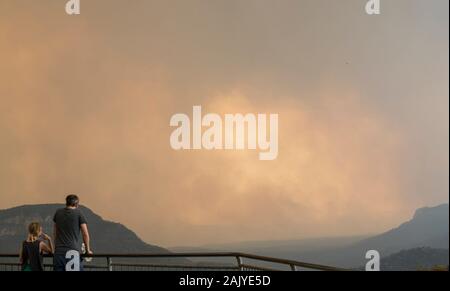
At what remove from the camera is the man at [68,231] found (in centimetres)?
709

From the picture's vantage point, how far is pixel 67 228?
7105 millimetres

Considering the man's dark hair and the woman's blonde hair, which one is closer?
the man's dark hair

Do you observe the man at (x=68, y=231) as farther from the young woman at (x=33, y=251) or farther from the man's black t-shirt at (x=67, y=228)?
the young woman at (x=33, y=251)

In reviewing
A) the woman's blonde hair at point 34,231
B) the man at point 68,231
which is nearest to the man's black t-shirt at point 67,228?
the man at point 68,231

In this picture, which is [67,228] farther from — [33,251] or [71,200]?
[33,251]

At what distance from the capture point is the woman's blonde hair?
24.1 ft

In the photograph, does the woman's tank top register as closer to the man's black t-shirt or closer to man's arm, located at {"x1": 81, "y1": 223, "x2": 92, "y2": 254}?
the man's black t-shirt

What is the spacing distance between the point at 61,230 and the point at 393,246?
625 ft

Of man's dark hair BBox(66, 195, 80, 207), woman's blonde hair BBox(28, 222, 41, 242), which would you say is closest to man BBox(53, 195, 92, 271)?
man's dark hair BBox(66, 195, 80, 207)

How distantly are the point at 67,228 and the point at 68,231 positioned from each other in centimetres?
4

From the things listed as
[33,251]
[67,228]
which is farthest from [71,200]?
[33,251]

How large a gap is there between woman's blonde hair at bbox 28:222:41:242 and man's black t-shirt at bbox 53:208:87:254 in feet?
1.13

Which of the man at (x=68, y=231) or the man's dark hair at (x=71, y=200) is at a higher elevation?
the man's dark hair at (x=71, y=200)
